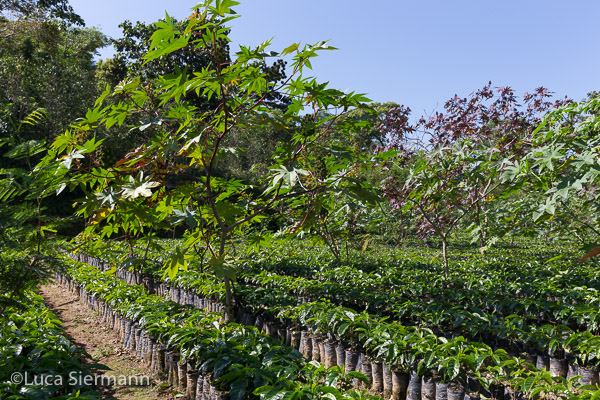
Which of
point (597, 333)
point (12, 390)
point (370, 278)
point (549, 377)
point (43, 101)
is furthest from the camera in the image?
point (43, 101)

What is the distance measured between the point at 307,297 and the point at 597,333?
3.49 meters

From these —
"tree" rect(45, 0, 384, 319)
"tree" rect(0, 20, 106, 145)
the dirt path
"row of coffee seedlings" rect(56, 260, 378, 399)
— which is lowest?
the dirt path

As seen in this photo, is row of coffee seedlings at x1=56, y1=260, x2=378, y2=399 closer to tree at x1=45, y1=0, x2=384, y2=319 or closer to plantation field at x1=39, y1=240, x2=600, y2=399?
plantation field at x1=39, y1=240, x2=600, y2=399

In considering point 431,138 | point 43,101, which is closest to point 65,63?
point 43,101

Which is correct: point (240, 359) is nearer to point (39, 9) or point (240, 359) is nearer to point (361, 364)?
point (361, 364)

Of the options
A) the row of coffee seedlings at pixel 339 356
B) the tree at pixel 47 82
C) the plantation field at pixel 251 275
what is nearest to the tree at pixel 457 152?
the plantation field at pixel 251 275

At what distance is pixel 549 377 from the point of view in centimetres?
246

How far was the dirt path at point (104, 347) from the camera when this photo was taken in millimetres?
3447

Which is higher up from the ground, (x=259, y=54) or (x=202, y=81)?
(x=259, y=54)

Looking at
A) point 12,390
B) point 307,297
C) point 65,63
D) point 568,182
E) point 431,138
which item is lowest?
point 12,390

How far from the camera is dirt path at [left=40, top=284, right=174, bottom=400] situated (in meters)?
3.45

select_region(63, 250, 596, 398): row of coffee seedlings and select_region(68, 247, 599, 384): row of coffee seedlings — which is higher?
select_region(68, 247, 599, 384): row of coffee seedlings

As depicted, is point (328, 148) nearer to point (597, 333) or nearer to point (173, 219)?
point (173, 219)

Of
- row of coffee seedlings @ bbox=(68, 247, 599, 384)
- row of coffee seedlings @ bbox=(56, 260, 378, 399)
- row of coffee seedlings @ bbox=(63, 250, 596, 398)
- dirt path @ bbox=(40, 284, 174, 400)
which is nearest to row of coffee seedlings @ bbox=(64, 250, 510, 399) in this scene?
row of coffee seedlings @ bbox=(63, 250, 596, 398)
